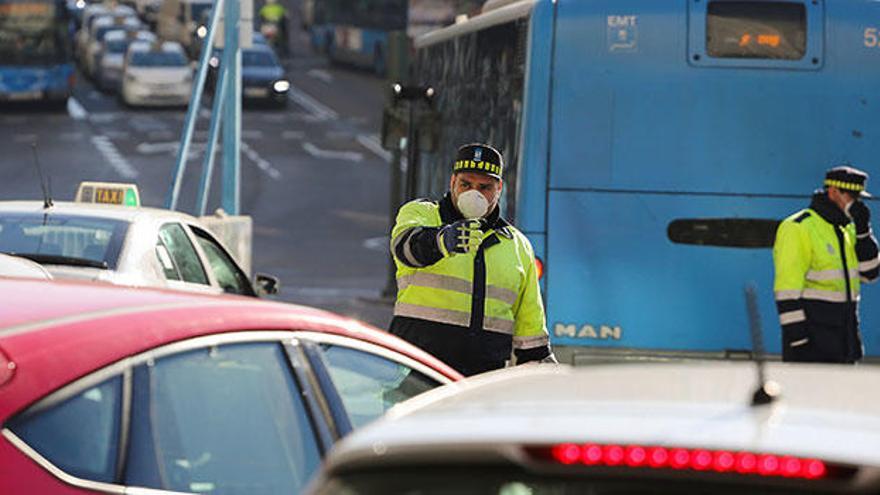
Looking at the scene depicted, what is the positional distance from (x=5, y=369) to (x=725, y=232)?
850cm

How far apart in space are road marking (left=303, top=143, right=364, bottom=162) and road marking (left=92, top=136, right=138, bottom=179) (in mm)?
4052

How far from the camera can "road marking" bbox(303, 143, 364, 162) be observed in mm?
45281

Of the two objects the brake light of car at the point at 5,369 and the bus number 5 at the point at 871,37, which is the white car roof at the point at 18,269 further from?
the bus number 5 at the point at 871,37

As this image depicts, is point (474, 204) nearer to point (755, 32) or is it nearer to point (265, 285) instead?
point (265, 285)

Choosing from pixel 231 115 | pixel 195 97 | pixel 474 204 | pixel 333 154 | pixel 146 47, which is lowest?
pixel 333 154

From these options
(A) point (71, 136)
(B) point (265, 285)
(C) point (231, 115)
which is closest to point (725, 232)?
(B) point (265, 285)

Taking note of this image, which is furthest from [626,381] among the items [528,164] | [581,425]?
[528,164]

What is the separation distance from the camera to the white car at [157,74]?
5228 centimetres

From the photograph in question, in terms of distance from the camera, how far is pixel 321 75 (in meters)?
68.0

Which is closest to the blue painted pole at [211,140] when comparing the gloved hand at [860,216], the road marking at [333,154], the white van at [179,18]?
the gloved hand at [860,216]

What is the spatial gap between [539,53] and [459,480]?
950 cm

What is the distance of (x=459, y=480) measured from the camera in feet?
10.0

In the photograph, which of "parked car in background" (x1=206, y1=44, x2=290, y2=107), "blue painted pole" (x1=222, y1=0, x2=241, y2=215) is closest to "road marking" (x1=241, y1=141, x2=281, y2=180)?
"parked car in background" (x1=206, y1=44, x2=290, y2=107)

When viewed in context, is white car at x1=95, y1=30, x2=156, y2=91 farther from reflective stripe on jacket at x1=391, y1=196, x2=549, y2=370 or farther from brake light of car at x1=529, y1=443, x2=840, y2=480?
brake light of car at x1=529, y1=443, x2=840, y2=480
